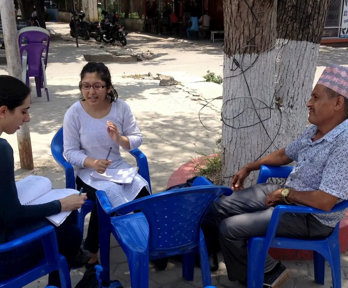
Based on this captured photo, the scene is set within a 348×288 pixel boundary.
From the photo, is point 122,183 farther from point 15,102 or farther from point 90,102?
point 15,102

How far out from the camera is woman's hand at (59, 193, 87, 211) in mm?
1995

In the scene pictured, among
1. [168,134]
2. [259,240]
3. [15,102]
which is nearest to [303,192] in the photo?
[259,240]

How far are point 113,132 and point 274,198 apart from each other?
42.2 inches

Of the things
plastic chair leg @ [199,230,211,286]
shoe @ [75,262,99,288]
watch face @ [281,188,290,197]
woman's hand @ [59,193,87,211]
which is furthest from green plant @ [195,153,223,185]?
woman's hand @ [59,193,87,211]

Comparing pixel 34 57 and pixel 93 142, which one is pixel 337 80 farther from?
pixel 34 57

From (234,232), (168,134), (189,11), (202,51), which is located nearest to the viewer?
(234,232)

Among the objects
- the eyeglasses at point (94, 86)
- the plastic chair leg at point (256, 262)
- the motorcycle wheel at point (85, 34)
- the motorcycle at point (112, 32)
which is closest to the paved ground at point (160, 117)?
the plastic chair leg at point (256, 262)

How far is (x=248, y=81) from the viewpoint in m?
2.86

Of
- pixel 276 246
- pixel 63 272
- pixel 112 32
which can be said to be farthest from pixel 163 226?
pixel 112 32

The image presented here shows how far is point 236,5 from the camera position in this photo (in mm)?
2754

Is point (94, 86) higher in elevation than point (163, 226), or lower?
higher

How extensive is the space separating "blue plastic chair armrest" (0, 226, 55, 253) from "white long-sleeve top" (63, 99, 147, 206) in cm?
73

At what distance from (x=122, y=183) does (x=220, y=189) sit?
0.89 meters

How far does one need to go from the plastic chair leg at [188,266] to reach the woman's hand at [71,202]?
0.82m
